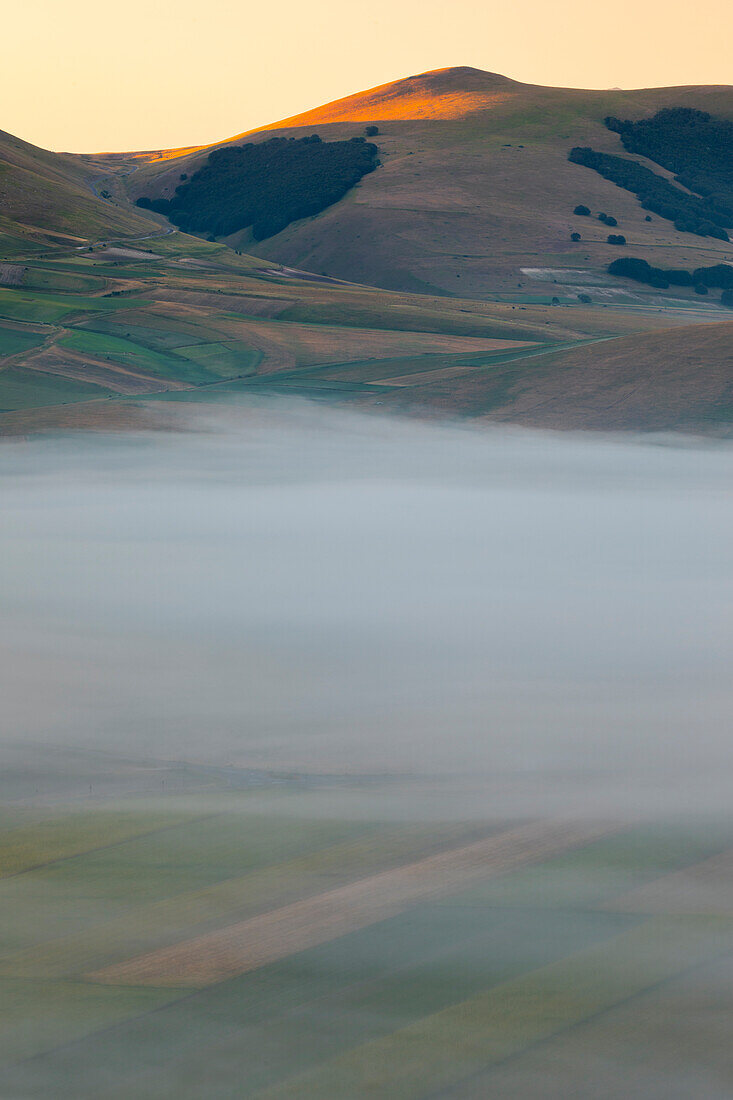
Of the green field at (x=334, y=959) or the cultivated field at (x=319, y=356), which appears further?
the cultivated field at (x=319, y=356)

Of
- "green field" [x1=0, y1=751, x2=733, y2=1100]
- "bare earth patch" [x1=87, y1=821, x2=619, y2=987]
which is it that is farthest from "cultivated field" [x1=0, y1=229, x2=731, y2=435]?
"green field" [x1=0, y1=751, x2=733, y2=1100]

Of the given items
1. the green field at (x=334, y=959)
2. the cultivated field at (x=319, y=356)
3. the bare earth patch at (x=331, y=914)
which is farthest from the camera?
the cultivated field at (x=319, y=356)

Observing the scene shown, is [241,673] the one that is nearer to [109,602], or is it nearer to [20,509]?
[109,602]

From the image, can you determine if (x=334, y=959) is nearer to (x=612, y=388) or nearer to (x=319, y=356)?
(x=612, y=388)

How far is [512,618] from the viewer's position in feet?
230

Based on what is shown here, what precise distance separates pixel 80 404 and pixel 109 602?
2103 inches

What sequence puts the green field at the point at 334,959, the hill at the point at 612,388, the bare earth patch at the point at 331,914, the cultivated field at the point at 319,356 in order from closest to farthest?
1. the green field at the point at 334,959
2. the bare earth patch at the point at 331,914
3. the hill at the point at 612,388
4. the cultivated field at the point at 319,356

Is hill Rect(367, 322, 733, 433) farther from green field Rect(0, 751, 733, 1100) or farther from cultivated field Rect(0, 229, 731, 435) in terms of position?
green field Rect(0, 751, 733, 1100)

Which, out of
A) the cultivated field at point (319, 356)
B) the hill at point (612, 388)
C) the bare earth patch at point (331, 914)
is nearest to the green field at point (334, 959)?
the bare earth patch at point (331, 914)

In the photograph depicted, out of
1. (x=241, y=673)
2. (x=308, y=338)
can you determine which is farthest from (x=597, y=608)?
(x=308, y=338)

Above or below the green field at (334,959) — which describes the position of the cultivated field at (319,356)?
above

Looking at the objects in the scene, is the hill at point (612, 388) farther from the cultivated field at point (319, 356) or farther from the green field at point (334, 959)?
the green field at point (334, 959)

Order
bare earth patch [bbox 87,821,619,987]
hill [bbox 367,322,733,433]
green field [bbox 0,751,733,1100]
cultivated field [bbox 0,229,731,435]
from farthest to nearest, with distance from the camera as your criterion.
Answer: cultivated field [bbox 0,229,731,435] → hill [bbox 367,322,733,433] → bare earth patch [bbox 87,821,619,987] → green field [bbox 0,751,733,1100]

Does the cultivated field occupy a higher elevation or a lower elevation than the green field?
higher
